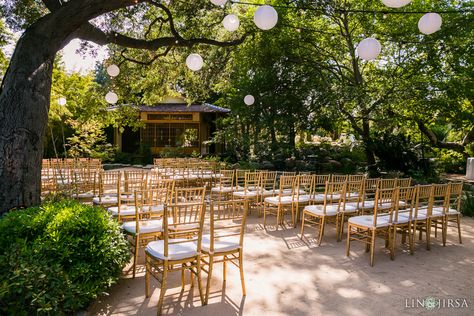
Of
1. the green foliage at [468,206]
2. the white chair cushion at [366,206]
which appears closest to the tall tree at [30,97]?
the white chair cushion at [366,206]

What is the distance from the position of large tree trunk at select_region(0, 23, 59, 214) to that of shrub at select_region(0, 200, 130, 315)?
3.42 ft

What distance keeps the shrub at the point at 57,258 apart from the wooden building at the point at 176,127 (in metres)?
15.5

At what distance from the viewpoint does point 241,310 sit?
123 inches

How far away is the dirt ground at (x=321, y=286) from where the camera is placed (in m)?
3.17

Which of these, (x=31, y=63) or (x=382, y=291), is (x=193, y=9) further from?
(x=382, y=291)

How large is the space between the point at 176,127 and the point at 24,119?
16.0m

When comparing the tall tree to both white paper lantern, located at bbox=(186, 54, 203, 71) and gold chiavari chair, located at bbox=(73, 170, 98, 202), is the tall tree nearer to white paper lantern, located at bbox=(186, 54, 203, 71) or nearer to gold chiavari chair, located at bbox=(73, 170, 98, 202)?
gold chiavari chair, located at bbox=(73, 170, 98, 202)

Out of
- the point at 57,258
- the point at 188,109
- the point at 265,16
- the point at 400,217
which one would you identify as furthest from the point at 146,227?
the point at 188,109

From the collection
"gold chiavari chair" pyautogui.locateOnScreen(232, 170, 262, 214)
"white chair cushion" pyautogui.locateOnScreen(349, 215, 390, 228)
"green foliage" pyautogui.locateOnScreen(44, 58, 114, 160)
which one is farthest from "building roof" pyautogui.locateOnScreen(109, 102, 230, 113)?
"white chair cushion" pyautogui.locateOnScreen(349, 215, 390, 228)

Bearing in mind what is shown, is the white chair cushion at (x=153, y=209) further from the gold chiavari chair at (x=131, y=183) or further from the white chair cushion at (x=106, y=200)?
the white chair cushion at (x=106, y=200)

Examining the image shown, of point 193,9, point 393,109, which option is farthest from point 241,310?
point 393,109

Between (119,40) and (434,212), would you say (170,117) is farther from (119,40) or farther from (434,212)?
(434,212)

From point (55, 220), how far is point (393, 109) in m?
9.80

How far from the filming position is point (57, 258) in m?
2.91
